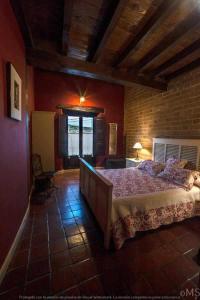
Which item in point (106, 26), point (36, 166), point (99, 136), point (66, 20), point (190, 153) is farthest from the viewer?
point (99, 136)

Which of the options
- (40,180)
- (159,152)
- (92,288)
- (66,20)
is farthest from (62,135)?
(92,288)

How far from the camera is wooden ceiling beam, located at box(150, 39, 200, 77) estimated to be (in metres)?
2.29

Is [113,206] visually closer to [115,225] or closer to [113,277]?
[115,225]

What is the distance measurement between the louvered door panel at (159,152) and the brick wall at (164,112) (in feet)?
0.99

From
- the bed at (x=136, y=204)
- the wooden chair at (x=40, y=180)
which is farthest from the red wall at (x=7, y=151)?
the wooden chair at (x=40, y=180)

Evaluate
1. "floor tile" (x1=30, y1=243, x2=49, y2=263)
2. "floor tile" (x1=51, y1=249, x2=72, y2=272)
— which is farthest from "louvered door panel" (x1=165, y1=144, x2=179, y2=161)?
"floor tile" (x1=30, y1=243, x2=49, y2=263)

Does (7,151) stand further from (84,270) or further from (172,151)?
(172,151)

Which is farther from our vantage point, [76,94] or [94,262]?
[76,94]

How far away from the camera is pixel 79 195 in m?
3.07

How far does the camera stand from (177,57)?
8.61 feet

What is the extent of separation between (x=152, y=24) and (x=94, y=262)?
2.86 m

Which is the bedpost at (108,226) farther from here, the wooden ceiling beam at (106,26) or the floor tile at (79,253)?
the wooden ceiling beam at (106,26)

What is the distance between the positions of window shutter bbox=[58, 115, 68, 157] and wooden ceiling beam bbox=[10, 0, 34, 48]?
2427 millimetres

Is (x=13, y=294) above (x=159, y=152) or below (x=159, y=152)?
below
